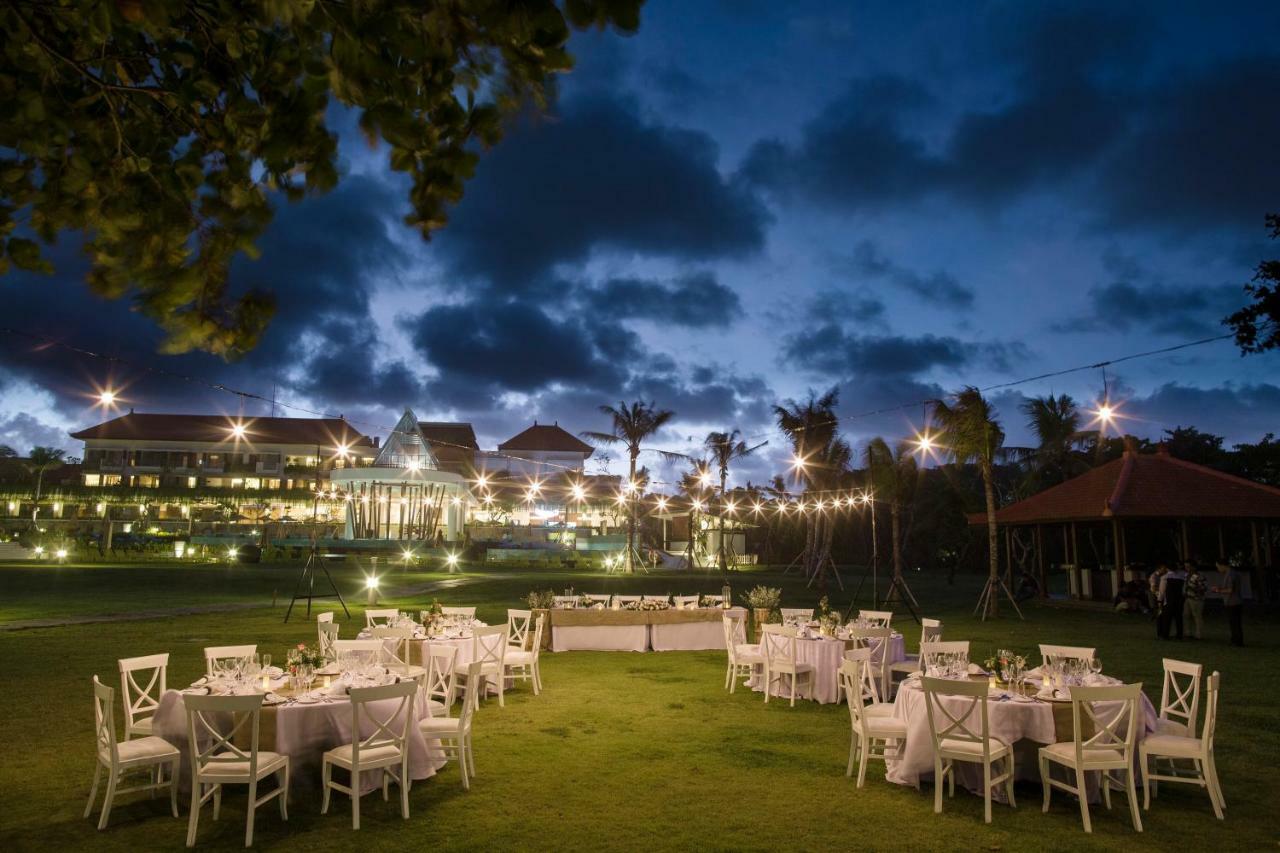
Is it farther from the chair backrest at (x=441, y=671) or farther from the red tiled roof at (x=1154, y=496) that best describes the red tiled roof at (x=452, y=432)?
the chair backrest at (x=441, y=671)

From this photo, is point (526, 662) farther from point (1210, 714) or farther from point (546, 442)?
point (546, 442)

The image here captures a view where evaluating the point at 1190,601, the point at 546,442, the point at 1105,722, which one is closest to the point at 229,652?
the point at 1105,722

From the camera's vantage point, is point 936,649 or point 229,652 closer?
point 229,652

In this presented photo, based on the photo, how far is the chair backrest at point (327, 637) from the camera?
8852mm

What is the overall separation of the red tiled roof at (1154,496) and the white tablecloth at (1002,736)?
19.0 meters

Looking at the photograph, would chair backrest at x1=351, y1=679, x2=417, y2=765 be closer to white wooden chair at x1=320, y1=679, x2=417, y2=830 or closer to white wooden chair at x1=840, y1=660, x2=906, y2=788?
white wooden chair at x1=320, y1=679, x2=417, y2=830

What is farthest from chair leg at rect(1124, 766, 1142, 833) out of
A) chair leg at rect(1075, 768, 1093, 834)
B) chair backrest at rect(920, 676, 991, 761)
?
chair backrest at rect(920, 676, 991, 761)

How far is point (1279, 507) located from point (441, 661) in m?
23.9

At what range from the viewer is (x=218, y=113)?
2.77 metres

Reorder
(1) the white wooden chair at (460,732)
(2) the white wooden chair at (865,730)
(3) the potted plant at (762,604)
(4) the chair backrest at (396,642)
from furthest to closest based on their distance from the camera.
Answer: (3) the potted plant at (762,604) < (4) the chair backrest at (396,642) < (2) the white wooden chair at (865,730) < (1) the white wooden chair at (460,732)

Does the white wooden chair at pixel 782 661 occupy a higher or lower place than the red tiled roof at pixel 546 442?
lower

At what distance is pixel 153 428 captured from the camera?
71.2m

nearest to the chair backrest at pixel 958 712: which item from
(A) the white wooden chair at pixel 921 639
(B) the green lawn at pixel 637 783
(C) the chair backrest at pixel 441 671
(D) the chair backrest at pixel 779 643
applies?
(B) the green lawn at pixel 637 783

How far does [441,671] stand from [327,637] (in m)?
2.61
